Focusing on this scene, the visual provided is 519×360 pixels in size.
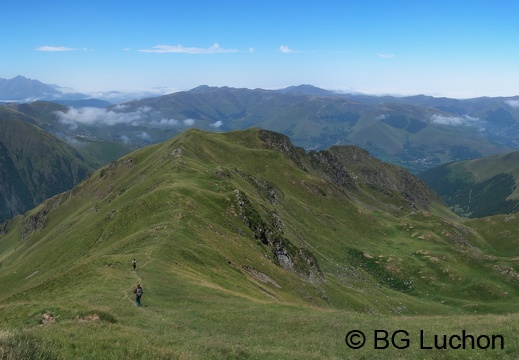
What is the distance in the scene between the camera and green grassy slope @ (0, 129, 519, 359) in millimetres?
26094

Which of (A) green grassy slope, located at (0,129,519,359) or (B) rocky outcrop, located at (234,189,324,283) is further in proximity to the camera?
(B) rocky outcrop, located at (234,189,324,283)

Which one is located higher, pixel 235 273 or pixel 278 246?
pixel 235 273

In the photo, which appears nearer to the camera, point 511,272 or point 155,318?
point 155,318

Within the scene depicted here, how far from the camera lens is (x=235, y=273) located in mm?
59281

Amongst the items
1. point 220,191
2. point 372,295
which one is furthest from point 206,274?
point 372,295

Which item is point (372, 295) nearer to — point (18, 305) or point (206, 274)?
point (206, 274)

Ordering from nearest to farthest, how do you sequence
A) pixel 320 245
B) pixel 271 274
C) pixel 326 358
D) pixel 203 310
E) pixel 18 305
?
1. pixel 326 358
2. pixel 18 305
3. pixel 203 310
4. pixel 271 274
5. pixel 320 245

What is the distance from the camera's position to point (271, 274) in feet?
227

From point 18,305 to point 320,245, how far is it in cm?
9708

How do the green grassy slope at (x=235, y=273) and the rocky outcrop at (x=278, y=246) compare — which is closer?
the green grassy slope at (x=235, y=273)

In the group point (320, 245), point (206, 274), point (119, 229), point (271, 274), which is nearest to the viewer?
point (206, 274)

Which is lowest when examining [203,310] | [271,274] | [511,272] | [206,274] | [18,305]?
[511,272]

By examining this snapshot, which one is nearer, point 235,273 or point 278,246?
point 235,273

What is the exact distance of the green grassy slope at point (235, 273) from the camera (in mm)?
26094
